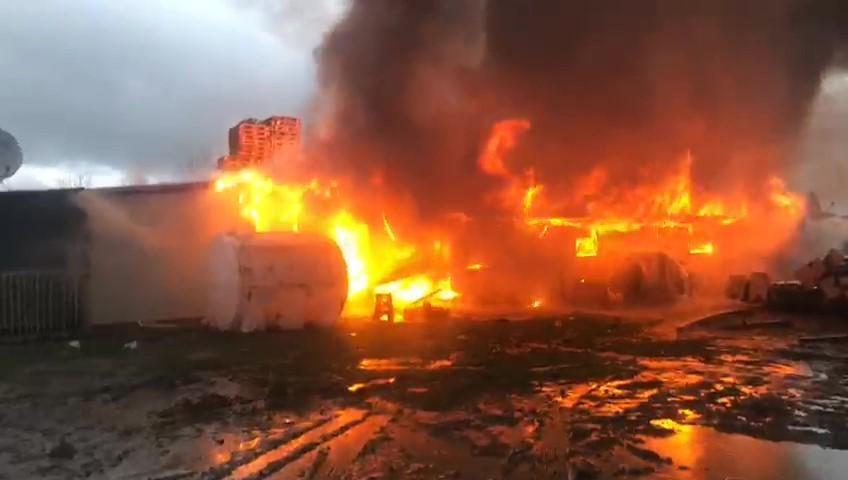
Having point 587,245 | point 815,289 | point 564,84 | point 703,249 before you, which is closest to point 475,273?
point 587,245

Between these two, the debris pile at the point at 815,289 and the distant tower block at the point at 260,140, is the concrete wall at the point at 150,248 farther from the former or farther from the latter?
the debris pile at the point at 815,289

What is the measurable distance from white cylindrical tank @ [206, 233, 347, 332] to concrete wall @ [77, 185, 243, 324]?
1585mm

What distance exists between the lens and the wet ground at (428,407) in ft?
23.7

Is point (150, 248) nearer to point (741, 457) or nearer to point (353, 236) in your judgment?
point (353, 236)

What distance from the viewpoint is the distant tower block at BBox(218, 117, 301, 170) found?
2433 centimetres

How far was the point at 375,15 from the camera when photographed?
941 inches

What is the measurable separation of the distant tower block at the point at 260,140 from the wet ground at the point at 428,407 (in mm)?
9925

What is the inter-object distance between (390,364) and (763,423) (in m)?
5.65

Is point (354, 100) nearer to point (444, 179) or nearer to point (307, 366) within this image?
point (444, 179)

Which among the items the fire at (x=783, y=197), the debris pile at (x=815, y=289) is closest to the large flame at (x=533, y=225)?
the fire at (x=783, y=197)

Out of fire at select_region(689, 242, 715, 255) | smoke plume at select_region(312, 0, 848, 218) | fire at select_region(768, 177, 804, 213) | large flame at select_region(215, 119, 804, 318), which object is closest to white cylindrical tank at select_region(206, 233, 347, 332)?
large flame at select_region(215, 119, 804, 318)

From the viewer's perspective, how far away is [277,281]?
16.1 meters

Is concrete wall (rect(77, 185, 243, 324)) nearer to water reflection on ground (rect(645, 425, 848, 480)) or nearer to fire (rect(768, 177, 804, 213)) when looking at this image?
water reflection on ground (rect(645, 425, 848, 480))

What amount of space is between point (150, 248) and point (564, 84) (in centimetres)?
1275
